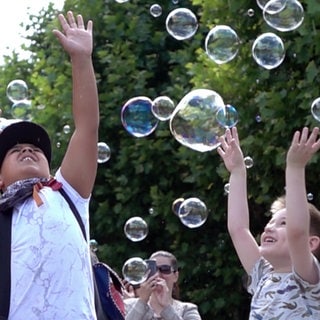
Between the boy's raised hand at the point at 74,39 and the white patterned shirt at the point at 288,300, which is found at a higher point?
the boy's raised hand at the point at 74,39

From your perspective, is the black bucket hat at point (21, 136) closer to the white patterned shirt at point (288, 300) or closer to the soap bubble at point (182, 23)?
the white patterned shirt at point (288, 300)

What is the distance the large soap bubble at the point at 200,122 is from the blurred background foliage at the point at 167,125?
0.94m

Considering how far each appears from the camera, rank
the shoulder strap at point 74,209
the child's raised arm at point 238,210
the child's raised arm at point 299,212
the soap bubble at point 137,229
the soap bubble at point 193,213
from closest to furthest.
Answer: the shoulder strap at point 74,209 → the child's raised arm at point 299,212 → the child's raised arm at point 238,210 → the soap bubble at point 193,213 → the soap bubble at point 137,229

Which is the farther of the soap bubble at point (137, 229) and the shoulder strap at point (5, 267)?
the soap bubble at point (137, 229)

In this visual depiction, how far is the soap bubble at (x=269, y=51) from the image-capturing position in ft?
21.2

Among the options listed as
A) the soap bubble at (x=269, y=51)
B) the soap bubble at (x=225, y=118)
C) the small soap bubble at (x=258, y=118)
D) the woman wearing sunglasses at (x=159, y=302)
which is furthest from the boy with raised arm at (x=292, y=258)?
the small soap bubble at (x=258, y=118)

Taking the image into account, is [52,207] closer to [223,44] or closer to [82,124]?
[82,124]

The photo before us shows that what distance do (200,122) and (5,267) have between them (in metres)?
2.60

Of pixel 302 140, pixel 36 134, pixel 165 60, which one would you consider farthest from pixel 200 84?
pixel 36 134

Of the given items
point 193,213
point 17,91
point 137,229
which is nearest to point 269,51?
point 193,213

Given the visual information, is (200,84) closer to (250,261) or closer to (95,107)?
(250,261)

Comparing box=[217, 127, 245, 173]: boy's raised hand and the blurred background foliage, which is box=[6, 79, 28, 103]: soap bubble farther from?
box=[217, 127, 245, 173]: boy's raised hand

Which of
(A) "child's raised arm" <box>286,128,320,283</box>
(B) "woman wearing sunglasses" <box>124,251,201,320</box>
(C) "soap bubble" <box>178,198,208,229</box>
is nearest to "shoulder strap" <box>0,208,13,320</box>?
(A) "child's raised arm" <box>286,128,320,283</box>

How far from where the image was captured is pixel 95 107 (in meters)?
4.00
